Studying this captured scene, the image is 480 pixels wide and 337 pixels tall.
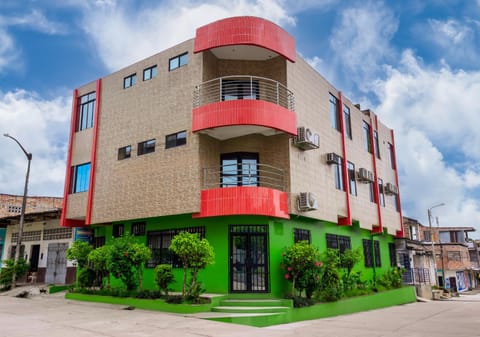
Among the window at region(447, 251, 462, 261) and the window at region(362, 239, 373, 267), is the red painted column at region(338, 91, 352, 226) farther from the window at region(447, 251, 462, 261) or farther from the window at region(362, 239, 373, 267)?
the window at region(447, 251, 462, 261)

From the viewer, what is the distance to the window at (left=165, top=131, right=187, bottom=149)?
58.2 feet

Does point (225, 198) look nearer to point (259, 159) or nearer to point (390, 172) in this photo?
point (259, 159)

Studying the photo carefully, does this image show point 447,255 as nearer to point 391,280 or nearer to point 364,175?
point 391,280

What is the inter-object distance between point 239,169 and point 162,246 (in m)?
5.25

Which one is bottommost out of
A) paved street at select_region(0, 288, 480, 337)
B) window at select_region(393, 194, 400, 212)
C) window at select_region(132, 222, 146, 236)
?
paved street at select_region(0, 288, 480, 337)

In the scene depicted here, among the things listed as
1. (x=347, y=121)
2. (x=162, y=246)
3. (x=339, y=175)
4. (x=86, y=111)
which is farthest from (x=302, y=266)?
(x=86, y=111)

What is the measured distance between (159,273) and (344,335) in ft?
24.7

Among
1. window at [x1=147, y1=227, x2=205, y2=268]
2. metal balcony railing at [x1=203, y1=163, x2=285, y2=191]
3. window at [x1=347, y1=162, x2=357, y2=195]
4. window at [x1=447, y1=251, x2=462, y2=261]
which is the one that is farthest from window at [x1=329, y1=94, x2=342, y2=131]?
window at [x1=447, y1=251, x2=462, y2=261]

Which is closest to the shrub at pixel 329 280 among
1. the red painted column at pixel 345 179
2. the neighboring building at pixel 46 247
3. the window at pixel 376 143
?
the red painted column at pixel 345 179

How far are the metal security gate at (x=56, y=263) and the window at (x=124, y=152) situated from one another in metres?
8.84

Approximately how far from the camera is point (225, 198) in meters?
16.0

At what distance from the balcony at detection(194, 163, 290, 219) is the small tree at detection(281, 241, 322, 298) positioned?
1.51m

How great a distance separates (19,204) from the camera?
40375 millimetres

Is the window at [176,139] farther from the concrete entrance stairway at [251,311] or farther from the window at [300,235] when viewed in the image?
the concrete entrance stairway at [251,311]
